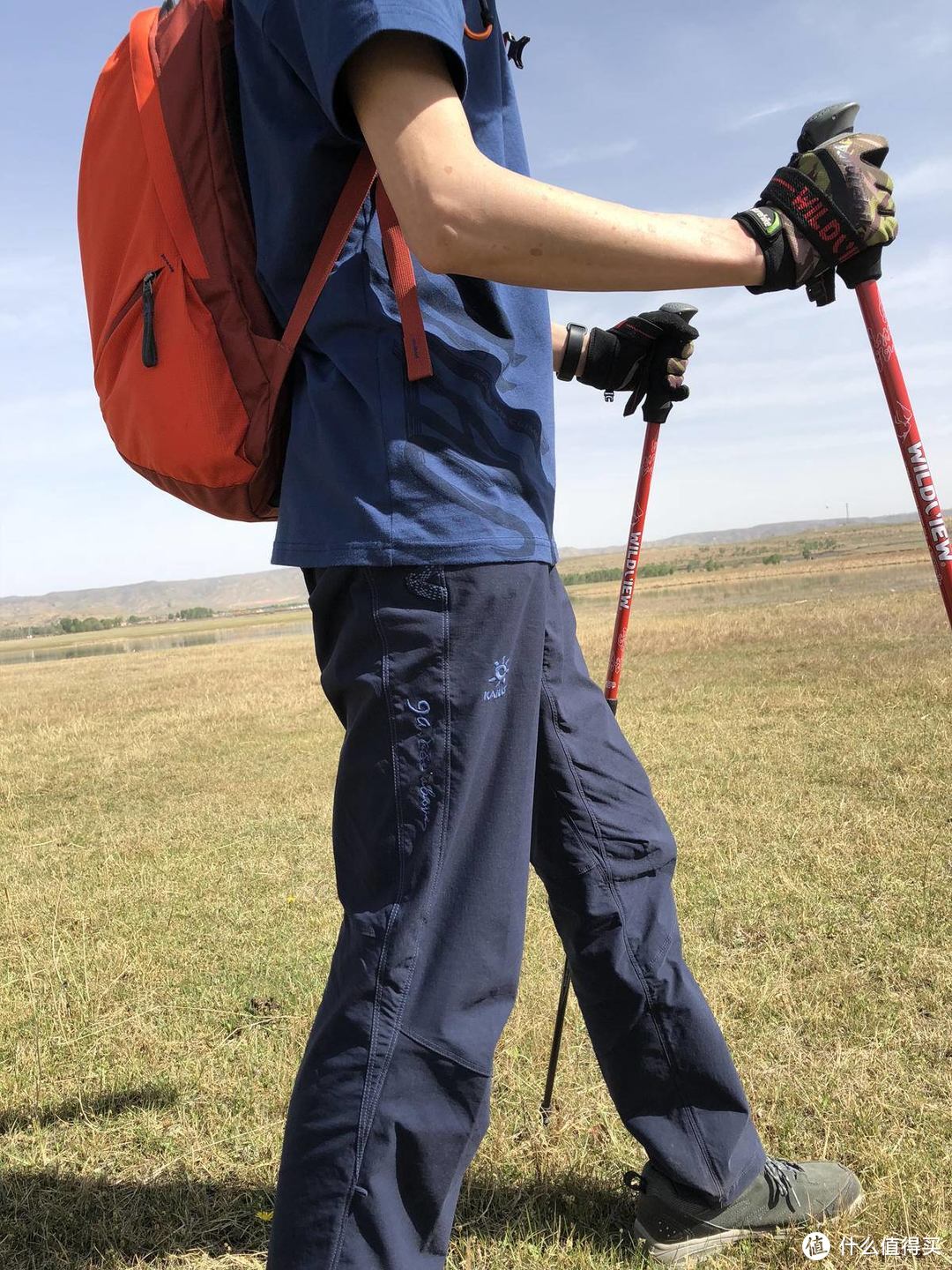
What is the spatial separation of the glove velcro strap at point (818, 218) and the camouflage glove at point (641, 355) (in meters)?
0.81

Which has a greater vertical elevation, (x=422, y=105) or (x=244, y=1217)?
(x=422, y=105)

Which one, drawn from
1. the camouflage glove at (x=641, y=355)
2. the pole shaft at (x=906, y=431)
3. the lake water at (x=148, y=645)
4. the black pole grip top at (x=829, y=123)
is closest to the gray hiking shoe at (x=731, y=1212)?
the pole shaft at (x=906, y=431)

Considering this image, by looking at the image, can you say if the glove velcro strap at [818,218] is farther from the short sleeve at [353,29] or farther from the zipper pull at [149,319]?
the zipper pull at [149,319]

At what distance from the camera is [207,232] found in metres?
1.70

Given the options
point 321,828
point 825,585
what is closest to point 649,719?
point 321,828

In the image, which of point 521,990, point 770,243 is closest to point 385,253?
point 770,243

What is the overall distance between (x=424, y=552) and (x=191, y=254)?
70cm

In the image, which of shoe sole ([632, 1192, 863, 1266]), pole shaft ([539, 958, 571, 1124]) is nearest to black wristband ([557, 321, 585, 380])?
pole shaft ([539, 958, 571, 1124])

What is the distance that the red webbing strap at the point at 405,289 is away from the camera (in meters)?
1.56

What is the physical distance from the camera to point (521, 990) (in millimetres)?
3832

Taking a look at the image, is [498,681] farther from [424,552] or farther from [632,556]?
[632,556]

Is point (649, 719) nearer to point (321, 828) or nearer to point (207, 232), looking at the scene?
point (321, 828)

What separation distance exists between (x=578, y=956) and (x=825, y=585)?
31999mm

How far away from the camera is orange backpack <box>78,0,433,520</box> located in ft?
5.45
